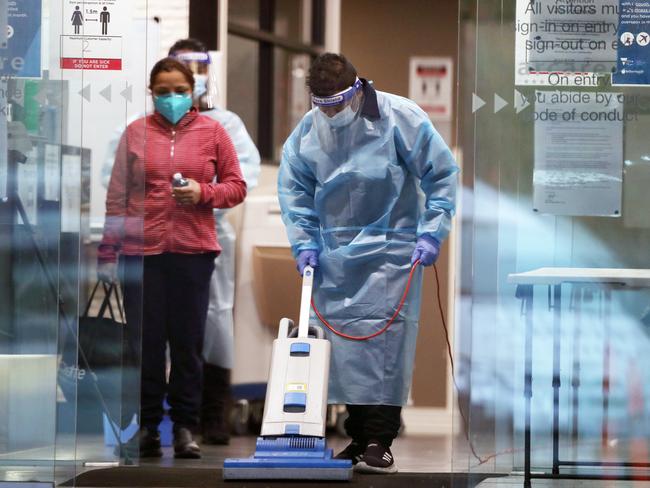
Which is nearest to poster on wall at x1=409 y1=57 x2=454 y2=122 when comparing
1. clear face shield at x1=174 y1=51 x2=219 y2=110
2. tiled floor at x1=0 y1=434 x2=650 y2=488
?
tiled floor at x1=0 y1=434 x2=650 y2=488

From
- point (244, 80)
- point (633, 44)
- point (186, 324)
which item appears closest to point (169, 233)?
point (186, 324)

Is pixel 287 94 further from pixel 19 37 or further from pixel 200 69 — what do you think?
pixel 19 37

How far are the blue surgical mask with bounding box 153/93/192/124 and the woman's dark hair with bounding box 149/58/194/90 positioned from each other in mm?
67

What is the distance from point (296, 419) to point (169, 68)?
1717 mm

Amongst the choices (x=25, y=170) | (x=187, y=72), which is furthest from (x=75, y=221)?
(x=187, y=72)

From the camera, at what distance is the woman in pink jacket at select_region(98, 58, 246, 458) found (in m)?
5.68

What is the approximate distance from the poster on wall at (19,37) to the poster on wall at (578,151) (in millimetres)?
1625

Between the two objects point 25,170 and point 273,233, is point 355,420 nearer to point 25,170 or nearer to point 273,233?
point 25,170

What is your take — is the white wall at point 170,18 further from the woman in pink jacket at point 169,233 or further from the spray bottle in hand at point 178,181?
the spray bottle in hand at point 178,181

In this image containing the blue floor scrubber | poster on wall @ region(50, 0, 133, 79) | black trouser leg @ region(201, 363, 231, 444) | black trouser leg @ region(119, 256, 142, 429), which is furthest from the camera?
black trouser leg @ region(201, 363, 231, 444)

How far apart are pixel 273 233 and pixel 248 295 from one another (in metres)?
0.32

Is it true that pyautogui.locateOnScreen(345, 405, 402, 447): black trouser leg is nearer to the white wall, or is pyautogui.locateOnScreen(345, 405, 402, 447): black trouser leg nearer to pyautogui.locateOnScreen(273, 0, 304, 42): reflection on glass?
the white wall

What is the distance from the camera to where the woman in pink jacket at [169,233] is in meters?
5.68

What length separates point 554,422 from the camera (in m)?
4.85
